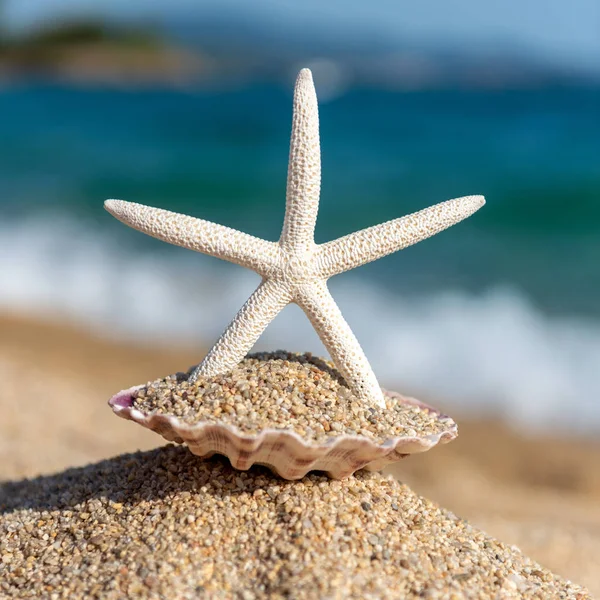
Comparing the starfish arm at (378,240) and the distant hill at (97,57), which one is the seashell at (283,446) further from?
the distant hill at (97,57)

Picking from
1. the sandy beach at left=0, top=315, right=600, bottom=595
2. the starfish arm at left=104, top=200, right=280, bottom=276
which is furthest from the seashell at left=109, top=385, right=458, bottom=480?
the sandy beach at left=0, top=315, right=600, bottom=595

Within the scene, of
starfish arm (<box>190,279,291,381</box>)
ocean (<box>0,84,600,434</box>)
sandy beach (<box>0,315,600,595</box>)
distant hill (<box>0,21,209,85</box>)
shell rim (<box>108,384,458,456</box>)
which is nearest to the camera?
shell rim (<box>108,384,458,456</box>)

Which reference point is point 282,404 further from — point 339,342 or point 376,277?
point 376,277

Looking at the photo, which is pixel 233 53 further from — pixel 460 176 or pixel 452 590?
pixel 452 590

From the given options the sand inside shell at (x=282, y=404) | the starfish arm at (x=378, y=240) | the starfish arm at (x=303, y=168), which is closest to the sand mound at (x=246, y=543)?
the sand inside shell at (x=282, y=404)

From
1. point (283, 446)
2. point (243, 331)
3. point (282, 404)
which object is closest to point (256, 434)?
point (283, 446)

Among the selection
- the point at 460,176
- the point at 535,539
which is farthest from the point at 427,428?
the point at 460,176

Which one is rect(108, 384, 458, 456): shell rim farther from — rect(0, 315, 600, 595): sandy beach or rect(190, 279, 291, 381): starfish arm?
rect(0, 315, 600, 595): sandy beach
